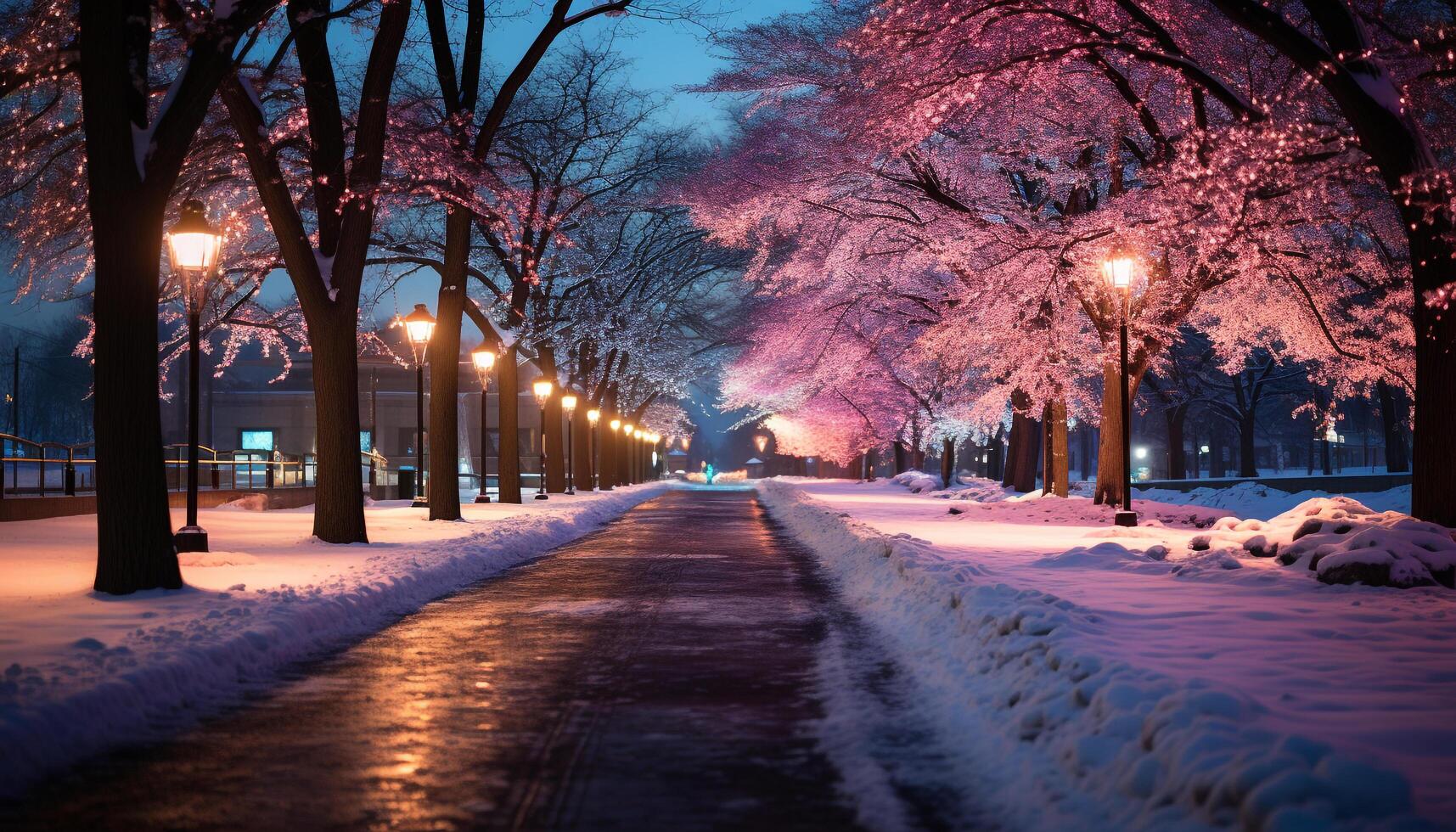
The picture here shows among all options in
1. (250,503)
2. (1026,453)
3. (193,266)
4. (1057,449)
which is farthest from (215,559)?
(1026,453)

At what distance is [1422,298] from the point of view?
1424cm

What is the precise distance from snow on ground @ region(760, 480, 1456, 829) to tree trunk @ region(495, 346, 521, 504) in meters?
19.5

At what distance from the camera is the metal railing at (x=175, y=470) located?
24719mm

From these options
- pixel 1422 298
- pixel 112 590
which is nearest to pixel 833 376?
pixel 1422 298

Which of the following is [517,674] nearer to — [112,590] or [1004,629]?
[1004,629]

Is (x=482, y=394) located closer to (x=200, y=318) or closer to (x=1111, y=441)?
(x=200, y=318)

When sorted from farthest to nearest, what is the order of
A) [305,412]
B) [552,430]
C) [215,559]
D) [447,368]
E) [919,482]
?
1. [305,412]
2. [919,482]
3. [552,430]
4. [447,368]
5. [215,559]

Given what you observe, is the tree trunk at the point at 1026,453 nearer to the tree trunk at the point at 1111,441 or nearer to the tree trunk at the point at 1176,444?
the tree trunk at the point at 1111,441

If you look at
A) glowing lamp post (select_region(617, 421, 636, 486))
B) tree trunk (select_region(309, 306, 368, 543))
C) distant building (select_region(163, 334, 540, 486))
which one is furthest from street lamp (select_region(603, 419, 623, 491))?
tree trunk (select_region(309, 306, 368, 543))

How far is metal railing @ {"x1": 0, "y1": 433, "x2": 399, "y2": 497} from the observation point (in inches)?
973

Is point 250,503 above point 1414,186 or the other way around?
the other way around

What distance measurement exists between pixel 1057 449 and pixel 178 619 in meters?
25.7

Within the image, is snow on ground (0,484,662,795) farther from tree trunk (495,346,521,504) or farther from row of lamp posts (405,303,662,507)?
tree trunk (495,346,521,504)

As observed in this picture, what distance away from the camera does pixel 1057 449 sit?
32250 mm
